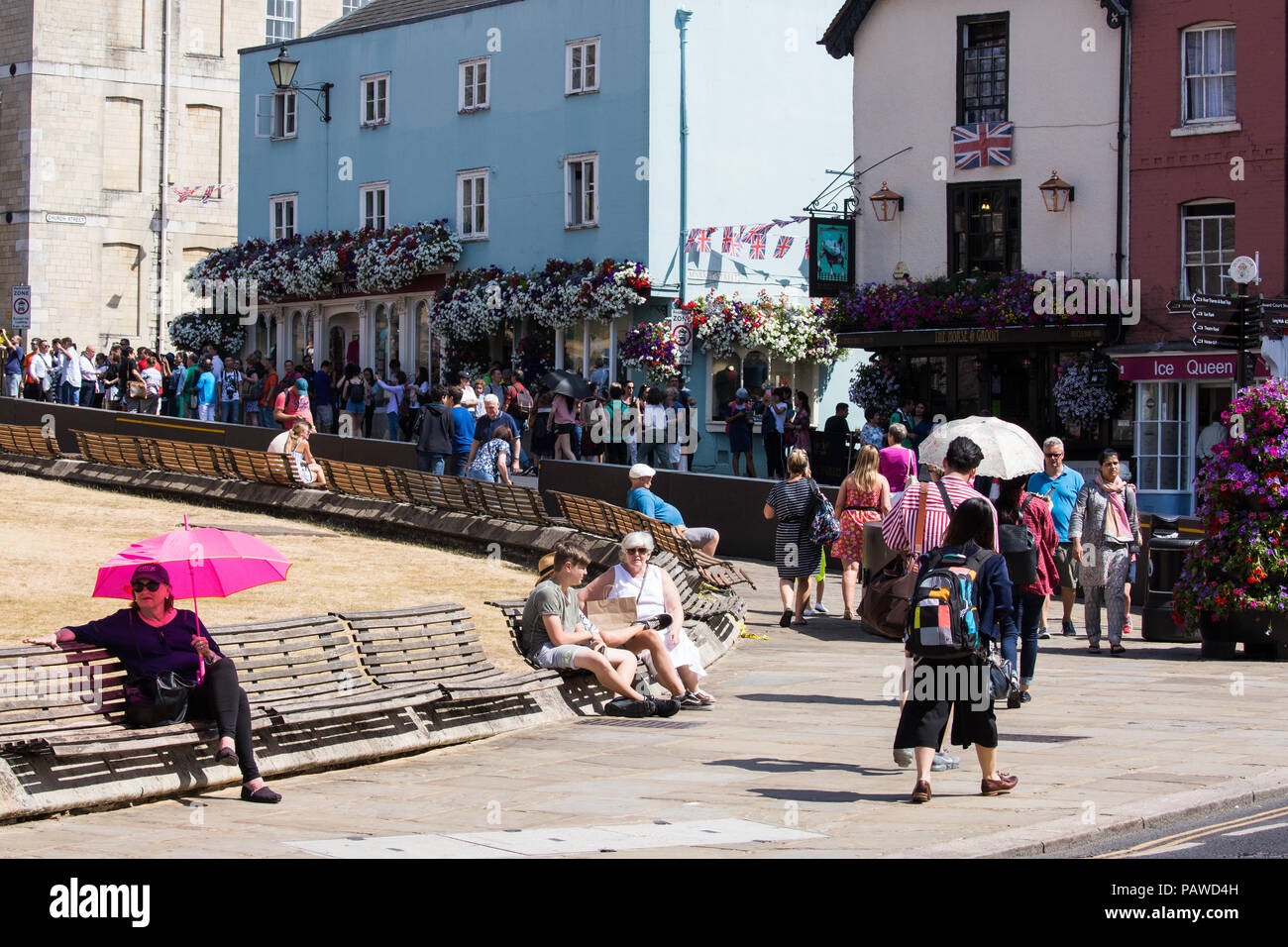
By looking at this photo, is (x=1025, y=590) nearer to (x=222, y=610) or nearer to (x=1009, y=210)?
(x=222, y=610)

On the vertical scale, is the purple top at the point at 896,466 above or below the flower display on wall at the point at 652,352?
below

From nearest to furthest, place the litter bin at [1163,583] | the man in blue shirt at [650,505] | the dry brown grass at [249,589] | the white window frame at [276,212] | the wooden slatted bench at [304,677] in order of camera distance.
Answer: the wooden slatted bench at [304,677], the litter bin at [1163,583], the dry brown grass at [249,589], the man in blue shirt at [650,505], the white window frame at [276,212]

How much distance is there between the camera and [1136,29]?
32.4 meters

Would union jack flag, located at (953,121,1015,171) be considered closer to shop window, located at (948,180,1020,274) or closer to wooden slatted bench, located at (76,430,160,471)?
shop window, located at (948,180,1020,274)

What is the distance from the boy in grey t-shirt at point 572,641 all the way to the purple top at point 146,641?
317 cm

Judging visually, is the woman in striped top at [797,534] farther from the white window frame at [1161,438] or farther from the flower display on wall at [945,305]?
the flower display on wall at [945,305]

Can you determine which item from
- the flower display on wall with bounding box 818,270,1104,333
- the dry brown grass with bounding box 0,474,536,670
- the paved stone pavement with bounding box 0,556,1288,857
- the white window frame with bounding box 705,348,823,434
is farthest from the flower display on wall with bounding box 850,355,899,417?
the paved stone pavement with bounding box 0,556,1288,857

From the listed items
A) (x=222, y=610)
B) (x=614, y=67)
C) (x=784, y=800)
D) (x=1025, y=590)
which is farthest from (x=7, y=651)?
(x=614, y=67)

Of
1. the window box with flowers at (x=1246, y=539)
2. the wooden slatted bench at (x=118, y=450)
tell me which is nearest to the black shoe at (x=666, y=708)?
the window box with flowers at (x=1246, y=539)

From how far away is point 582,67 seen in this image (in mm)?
38969

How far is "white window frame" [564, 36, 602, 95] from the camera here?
38.6m

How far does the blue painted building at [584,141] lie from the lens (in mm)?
38000

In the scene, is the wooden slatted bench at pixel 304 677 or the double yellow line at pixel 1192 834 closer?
the double yellow line at pixel 1192 834
